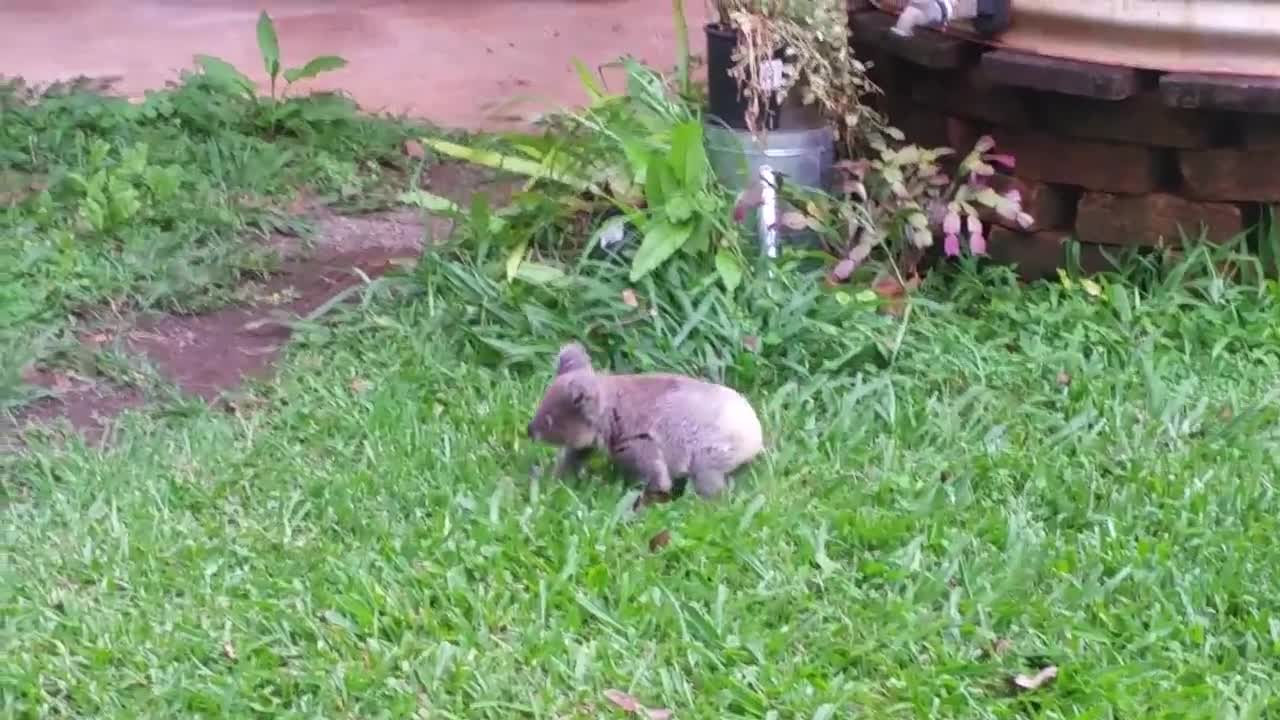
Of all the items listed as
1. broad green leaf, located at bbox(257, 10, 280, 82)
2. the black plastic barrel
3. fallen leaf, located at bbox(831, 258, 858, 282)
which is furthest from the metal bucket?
broad green leaf, located at bbox(257, 10, 280, 82)

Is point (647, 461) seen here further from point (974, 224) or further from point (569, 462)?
point (974, 224)

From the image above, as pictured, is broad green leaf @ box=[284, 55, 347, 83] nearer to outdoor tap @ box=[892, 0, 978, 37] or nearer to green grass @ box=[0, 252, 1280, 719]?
green grass @ box=[0, 252, 1280, 719]

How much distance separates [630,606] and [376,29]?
612 cm

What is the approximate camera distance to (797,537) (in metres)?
3.10

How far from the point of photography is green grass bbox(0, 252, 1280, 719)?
8.77ft

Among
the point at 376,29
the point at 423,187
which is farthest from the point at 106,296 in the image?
the point at 376,29

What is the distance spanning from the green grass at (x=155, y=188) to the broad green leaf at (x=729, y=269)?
1.54m

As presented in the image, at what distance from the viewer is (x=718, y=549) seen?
9.98 ft

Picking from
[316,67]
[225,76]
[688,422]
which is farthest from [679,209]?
[225,76]

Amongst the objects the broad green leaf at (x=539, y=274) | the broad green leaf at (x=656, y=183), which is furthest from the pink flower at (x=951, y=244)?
the broad green leaf at (x=539, y=274)

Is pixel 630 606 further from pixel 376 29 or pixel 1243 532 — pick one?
pixel 376 29

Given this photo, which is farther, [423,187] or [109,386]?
[423,187]

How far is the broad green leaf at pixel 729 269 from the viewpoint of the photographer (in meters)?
3.94

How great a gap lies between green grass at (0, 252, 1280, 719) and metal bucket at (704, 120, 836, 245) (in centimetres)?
54
